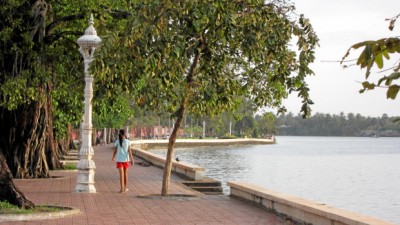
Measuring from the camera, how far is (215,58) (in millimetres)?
17047

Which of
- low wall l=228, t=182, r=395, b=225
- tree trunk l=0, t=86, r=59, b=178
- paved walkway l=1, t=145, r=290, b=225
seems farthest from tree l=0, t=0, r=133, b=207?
low wall l=228, t=182, r=395, b=225

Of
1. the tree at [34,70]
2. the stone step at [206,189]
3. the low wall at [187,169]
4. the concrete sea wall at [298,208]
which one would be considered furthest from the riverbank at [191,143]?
the concrete sea wall at [298,208]

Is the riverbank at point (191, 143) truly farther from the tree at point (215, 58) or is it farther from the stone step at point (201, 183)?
the tree at point (215, 58)

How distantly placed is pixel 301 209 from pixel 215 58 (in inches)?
205

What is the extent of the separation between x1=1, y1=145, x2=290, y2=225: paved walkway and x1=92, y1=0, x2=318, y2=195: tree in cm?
148

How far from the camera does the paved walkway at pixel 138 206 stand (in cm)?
1322

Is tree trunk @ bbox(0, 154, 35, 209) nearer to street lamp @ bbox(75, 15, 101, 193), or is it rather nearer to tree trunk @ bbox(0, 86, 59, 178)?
street lamp @ bbox(75, 15, 101, 193)

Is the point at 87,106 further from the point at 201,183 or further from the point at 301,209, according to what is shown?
the point at 301,209

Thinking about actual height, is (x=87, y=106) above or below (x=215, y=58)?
below

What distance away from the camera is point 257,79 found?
60.3 feet

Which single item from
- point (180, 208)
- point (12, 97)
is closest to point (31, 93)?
point (12, 97)

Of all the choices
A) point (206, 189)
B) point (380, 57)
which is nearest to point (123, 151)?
point (206, 189)

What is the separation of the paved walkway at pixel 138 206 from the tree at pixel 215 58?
148 cm

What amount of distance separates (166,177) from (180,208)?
104 inches
